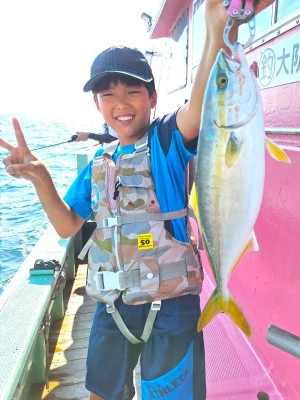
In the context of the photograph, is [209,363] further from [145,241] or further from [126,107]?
[126,107]

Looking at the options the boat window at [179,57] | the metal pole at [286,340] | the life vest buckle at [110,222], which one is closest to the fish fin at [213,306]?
the metal pole at [286,340]

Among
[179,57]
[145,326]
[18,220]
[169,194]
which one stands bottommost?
[18,220]

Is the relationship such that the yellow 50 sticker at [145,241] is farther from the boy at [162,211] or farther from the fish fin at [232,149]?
the fish fin at [232,149]

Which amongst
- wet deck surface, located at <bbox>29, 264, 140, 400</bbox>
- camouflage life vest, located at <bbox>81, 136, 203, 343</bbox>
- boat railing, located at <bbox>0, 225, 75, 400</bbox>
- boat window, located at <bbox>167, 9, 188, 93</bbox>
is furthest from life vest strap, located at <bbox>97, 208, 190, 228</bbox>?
boat window, located at <bbox>167, 9, 188, 93</bbox>

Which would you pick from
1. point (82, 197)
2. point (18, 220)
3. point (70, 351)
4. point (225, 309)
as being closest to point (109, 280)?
point (82, 197)

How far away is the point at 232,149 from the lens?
1.29m

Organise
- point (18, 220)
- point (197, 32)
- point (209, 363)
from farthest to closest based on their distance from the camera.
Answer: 1. point (18, 220)
2. point (197, 32)
3. point (209, 363)

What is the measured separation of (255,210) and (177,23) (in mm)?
3959

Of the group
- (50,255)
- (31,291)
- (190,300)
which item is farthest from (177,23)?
(190,300)

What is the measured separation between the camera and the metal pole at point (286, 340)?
1.32 metres

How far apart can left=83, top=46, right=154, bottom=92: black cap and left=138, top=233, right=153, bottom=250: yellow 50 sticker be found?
0.74m

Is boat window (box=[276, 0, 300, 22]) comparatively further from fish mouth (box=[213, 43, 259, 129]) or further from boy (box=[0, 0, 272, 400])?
fish mouth (box=[213, 43, 259, 129])

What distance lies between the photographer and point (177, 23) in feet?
15.4

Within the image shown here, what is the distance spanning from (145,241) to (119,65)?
84cm
